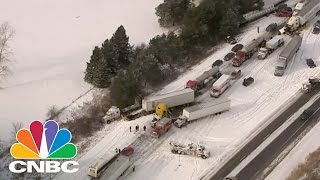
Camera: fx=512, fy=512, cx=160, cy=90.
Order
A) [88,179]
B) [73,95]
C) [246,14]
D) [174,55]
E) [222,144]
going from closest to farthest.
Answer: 1. [88,179]
2. [222,144]
3. [73,95]
4. [174,55]
5. [246,14]

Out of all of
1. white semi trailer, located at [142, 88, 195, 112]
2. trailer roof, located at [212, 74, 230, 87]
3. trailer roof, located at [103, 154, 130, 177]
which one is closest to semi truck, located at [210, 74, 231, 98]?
trailer roof, located at [212, 74, 230, 87]

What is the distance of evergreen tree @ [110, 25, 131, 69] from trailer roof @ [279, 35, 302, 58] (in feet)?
52.9

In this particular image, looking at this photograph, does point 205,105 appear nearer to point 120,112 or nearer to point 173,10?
point 120,112

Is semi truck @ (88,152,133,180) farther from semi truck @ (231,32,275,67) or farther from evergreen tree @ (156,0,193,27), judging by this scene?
evergreen tree @ (156,0,193,27)

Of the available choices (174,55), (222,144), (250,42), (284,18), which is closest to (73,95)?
(174,55)

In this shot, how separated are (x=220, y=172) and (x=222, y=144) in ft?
11.6

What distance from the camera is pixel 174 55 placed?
5438 cm

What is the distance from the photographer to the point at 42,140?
3191 centimetres

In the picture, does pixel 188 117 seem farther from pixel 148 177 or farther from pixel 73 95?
pixel 73 95

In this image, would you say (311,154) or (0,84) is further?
(0,84)

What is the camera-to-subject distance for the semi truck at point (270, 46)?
5541 cm

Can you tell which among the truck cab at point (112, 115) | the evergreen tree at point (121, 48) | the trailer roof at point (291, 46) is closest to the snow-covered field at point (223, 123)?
the truck cab at point (112, 115)

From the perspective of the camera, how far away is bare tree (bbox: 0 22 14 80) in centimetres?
5378

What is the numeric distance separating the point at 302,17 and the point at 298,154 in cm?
2354
